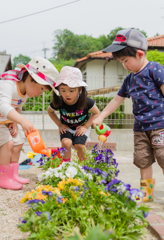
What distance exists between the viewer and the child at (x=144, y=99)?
2.30 metres

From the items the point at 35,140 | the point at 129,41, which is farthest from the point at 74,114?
the point at 129,41

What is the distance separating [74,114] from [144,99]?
41.8 inches

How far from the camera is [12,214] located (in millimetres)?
1869

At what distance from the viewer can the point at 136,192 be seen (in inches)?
54.6

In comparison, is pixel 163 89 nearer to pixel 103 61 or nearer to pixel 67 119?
pixel 67 119

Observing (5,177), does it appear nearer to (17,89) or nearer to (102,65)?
(17,89)

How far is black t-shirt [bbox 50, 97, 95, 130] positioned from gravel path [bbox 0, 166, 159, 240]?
0.89m

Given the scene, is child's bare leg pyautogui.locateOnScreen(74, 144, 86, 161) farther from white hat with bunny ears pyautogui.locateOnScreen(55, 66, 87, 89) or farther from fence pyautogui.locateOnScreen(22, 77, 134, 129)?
fence pyautogui.locateOnScreen(22, 77, 134, 129)

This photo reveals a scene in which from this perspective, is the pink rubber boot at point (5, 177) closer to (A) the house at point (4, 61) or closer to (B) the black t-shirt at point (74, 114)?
(B) the black t-shirt at point (74, 114)

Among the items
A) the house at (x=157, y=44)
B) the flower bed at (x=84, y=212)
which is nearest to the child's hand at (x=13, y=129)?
the flower bed at (x=84, y=212)

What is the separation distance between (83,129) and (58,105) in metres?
0.43

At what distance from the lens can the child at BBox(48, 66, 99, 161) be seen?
288 centimetres

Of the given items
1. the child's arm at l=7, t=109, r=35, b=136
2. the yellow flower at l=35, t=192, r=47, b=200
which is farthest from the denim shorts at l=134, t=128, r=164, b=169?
the yellow flower at l=35, t=192, r=47, b=200

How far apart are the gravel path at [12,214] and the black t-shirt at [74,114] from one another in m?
0.89
